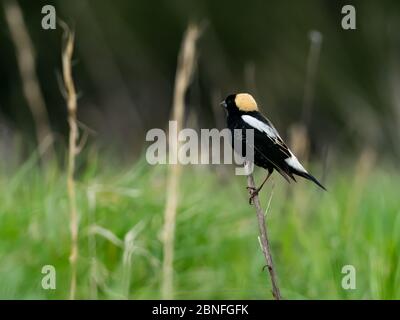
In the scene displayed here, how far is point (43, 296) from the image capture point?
327 centimetres

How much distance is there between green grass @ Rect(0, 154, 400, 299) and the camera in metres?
3.37

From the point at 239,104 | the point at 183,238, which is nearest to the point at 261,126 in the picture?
the point at 239,104

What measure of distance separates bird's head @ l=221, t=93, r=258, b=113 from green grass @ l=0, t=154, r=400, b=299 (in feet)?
2.77

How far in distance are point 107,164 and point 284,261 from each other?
108 centimetres

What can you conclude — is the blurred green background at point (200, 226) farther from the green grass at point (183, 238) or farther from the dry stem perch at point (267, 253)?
the dry stem perch at point (267, 253)

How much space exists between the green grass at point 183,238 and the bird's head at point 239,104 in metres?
0.85

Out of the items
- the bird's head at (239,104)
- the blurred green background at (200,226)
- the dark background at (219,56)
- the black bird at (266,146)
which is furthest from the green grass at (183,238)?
the dark background at (219,56)

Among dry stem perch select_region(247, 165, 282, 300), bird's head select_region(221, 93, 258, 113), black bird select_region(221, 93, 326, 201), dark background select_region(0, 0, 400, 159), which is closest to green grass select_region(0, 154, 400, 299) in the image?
bird's head select_region(221, 93, 258, 113)

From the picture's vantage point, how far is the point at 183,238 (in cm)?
371

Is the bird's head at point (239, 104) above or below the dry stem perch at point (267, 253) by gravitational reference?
above

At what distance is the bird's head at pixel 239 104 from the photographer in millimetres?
2266

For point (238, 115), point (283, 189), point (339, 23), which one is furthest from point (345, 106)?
point (238, 115)

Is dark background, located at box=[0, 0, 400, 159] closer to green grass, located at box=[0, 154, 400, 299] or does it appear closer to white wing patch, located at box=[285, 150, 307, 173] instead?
green grass, located at box=[0, 154, 400, 299]

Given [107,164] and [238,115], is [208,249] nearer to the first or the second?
[107,164]
